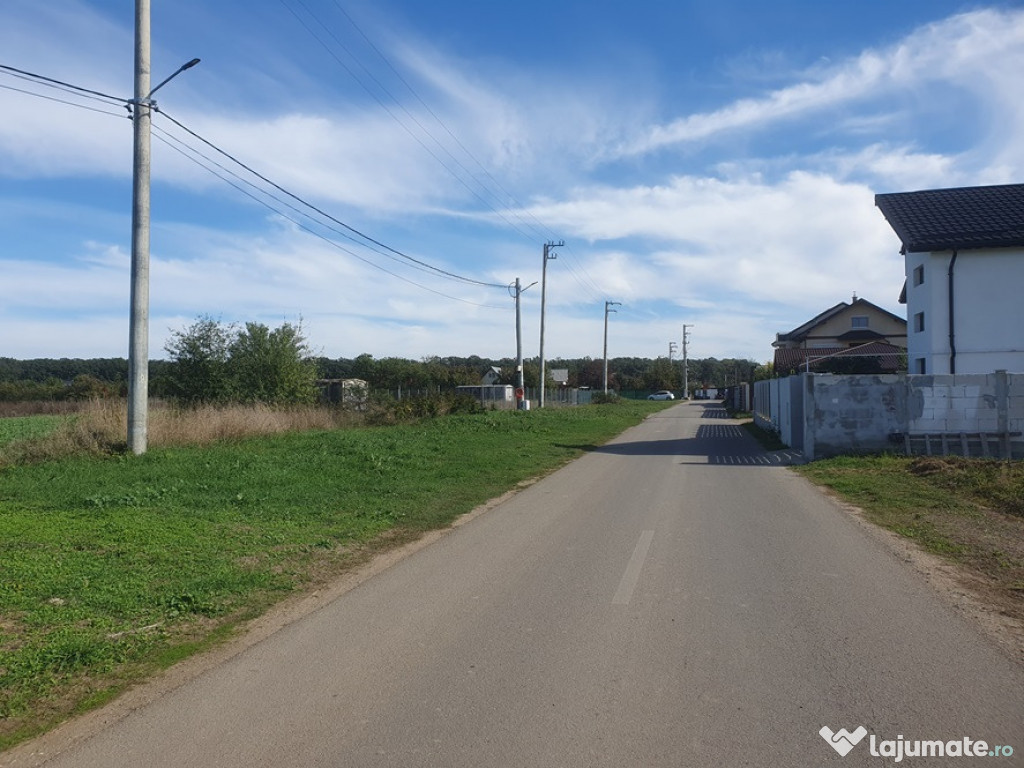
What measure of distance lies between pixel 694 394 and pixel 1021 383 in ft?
368

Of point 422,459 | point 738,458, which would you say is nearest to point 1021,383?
point 738,458

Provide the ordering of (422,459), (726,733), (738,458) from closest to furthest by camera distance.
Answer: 1. (726,733)
2. (422,459)
3. (738,458)

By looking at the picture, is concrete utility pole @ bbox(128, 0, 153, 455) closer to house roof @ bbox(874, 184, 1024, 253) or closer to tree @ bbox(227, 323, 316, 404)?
tree @ bbox(227, 323, 316, 404)

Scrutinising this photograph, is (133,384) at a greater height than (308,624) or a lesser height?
greater

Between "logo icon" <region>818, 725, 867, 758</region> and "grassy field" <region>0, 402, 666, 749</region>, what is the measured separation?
4.12m

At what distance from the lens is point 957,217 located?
26281mm

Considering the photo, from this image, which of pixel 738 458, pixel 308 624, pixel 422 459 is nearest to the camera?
pixel 308 624

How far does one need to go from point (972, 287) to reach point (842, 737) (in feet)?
81.9

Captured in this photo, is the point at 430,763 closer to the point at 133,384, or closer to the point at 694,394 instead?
the point at 133,384

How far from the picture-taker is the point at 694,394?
130000mm

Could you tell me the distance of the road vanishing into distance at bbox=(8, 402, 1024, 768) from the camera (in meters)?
4.09

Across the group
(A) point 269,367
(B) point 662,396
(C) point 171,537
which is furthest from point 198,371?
(B) point 662,396

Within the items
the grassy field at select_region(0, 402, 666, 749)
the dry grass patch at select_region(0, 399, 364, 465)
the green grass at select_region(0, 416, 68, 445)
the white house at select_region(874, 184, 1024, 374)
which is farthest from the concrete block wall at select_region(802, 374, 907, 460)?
the green grass at select_region(0, 416, 68, 445)

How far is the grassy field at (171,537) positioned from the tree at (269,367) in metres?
12.3
